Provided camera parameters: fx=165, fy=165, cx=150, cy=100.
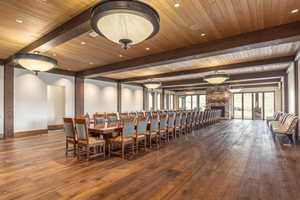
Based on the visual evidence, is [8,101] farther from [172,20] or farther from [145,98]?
[145,98]

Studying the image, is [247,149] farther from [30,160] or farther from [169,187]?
[30,160]

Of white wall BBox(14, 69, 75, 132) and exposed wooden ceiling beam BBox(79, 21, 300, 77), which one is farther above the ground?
exposed wooden ceiling beam BBox(79, 21, 300, 77)

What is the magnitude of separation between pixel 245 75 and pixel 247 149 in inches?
255

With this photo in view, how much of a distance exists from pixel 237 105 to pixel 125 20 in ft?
53.4

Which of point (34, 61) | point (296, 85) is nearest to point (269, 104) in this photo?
point (296, 85)

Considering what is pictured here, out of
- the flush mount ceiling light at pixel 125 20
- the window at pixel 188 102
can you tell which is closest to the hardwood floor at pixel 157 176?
the flush mount ceiling light at pixel 125 20

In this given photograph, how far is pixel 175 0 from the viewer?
286cm

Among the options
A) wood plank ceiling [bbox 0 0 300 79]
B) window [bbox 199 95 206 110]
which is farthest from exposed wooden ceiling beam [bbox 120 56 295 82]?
window [bbox 199 95 206 110]

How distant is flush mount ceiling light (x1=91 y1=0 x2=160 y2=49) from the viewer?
2.06 metres

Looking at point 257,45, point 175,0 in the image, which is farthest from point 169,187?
point 257,45

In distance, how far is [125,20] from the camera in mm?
2193

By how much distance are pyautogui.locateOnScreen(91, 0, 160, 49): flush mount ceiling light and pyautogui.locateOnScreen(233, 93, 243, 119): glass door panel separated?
15.7 meters

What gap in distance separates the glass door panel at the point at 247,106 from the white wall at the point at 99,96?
1197 cm

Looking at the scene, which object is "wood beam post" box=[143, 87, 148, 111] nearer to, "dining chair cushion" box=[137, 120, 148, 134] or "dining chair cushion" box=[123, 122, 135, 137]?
"dining chair cushion" box=[137, 120, 148, 134]
